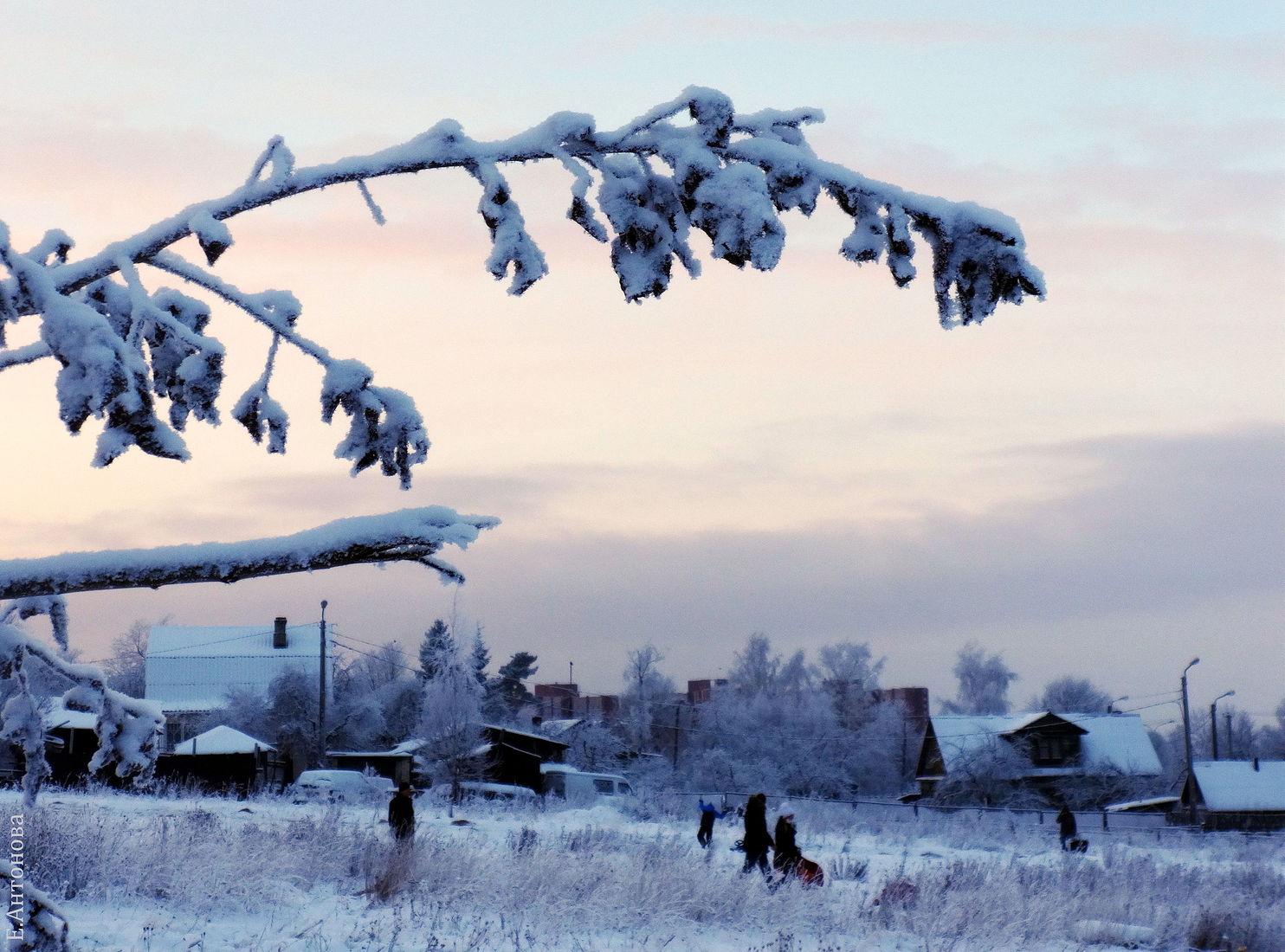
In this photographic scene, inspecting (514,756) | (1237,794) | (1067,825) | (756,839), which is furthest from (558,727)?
(756,839)

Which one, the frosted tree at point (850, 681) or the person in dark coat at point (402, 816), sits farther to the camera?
the frosted tree at point (850, 681)

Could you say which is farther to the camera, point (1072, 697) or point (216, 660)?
point (1072, 697)

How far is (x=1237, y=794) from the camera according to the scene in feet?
147

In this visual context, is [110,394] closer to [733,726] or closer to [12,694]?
[12,694]

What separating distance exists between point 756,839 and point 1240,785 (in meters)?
36.8

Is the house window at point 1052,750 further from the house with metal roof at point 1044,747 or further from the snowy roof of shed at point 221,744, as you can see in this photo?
the snowy roof of shed at point 221,744

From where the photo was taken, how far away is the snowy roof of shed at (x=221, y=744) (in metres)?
40.3

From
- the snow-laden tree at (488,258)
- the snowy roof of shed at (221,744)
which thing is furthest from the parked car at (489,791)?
the snow-laden tree at (488,258)

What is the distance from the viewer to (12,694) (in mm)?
6977

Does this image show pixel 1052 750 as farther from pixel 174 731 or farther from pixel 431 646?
pixel 431 646

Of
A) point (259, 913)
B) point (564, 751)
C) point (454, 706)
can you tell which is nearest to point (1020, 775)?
point (564, 751)

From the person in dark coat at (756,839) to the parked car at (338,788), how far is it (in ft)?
55.5

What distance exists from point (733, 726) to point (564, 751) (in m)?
13.6

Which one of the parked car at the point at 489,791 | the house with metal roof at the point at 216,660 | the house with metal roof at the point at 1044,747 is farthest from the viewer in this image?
the house with metal roof at the point at 216,660
